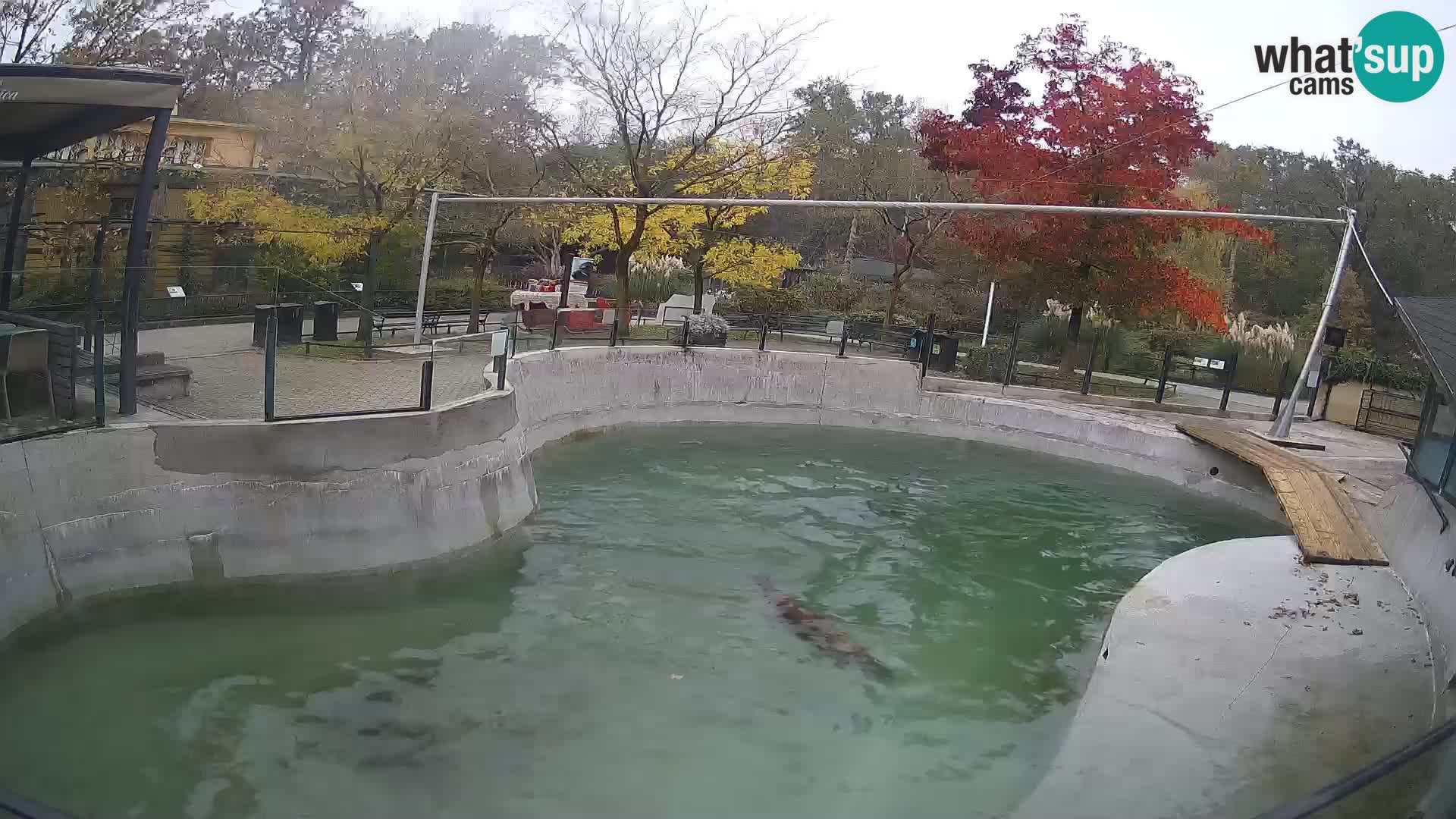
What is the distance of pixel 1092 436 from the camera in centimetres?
2038

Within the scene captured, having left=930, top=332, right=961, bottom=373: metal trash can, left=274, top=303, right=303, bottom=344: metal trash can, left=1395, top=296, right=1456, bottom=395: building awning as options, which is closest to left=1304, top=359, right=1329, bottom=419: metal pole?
left=930, top=332, right=961, bottom=373: metal trash can

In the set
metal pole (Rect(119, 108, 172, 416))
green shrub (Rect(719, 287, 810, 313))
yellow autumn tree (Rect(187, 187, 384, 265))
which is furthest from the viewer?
green shrub (Rect(719, 287, 810, 313))

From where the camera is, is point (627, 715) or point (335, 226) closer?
point (627, 715)

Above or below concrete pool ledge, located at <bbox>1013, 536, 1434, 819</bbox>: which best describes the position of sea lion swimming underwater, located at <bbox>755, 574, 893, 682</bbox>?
below

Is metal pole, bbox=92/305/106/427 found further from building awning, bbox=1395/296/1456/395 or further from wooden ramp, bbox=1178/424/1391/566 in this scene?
wooden ramp, bbox=1178/424/1391/566

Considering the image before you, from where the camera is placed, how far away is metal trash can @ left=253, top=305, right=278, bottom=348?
445 inches

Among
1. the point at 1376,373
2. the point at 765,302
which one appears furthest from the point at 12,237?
the point at 1376,373

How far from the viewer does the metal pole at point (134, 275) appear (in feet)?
32.9

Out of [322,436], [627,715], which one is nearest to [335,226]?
[322,436]

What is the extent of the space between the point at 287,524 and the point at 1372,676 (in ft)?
31.8

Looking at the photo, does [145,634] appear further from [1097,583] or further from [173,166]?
[173,166]

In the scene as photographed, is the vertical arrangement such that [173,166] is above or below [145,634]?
above

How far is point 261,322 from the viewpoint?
12211mm

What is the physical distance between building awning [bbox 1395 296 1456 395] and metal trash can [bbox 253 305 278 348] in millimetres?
10459
